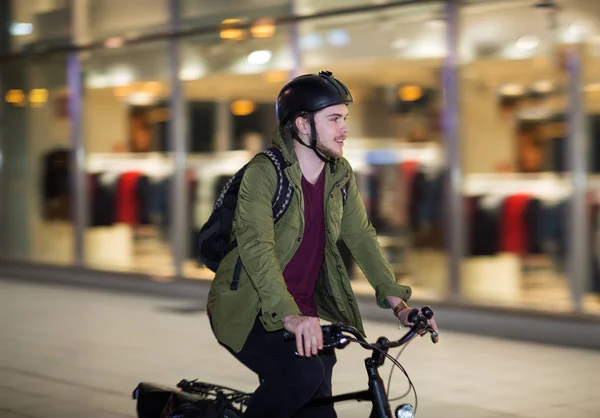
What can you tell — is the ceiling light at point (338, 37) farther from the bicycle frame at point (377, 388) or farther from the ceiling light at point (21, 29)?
the bicycle frame at point (377, 388)

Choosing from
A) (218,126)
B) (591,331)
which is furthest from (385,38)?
(591,331)

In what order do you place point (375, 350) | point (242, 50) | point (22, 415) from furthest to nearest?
point (242, 50), point (22, 415), point (375, 350)

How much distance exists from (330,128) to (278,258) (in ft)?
1.63

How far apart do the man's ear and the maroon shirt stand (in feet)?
0.59

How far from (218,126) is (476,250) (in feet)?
12.2

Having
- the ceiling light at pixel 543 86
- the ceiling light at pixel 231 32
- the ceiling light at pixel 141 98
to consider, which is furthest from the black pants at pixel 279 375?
the ceiling light at pixel 141 98

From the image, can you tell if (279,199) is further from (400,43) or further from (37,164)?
(37,164)

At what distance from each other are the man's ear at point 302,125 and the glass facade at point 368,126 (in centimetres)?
605

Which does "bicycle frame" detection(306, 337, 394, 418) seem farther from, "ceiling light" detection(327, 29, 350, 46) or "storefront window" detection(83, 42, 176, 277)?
"storefront window" detection(83, 42, 176, 277)

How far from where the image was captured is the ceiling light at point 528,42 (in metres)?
10.1

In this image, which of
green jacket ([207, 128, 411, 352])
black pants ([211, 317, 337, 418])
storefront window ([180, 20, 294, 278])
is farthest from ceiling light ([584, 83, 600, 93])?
black pants ([211, 317, 337, 418])

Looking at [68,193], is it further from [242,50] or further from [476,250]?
[476,250]

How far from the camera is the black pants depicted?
4.11 metres

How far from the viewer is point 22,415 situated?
686 centimetres
